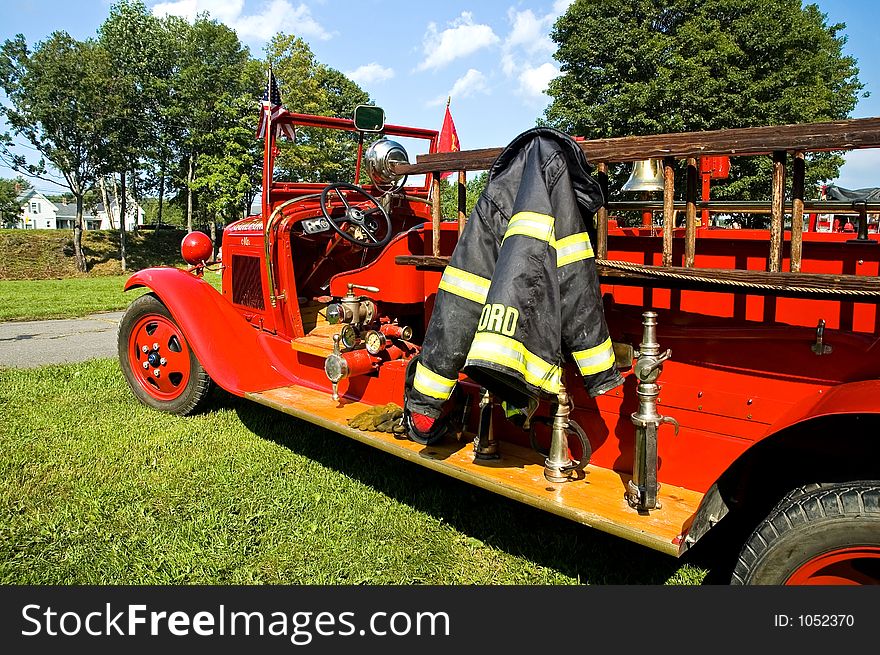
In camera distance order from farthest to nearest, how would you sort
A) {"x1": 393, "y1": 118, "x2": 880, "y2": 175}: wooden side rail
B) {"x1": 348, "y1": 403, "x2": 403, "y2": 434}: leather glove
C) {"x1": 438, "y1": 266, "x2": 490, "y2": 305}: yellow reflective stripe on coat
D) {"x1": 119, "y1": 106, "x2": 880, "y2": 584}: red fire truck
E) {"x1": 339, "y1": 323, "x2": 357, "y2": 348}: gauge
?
{"x1": 339, "y1": 323, "x2": 357, "y2": 348}: gauge, {"x1": 348, "y1": 403, "x2": 403, "y2": 434}: leather glove, {"x1": 438, "y1": 266, "x2": 490, "y2": 305}: yellow reflective stripe on coat, {"x1": 119, "y1": 106, "x2": 880, "y2": 584}: red fire truck, {"x1": 393, "y1": 118, "x2": 880, "y2": 175}: wooden side rail

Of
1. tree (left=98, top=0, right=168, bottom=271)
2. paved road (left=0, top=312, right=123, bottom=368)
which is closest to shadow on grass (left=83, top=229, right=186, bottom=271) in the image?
tree (left=98, top=0, right=168, bottom=271)

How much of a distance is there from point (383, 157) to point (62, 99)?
2450 centimetres

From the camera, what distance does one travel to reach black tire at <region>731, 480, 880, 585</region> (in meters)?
1.88

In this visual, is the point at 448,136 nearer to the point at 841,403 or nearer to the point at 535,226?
the point at 535,226

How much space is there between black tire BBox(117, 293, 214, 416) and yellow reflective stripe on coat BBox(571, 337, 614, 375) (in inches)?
126

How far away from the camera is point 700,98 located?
20.0 metres

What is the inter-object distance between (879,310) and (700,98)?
66.2ft

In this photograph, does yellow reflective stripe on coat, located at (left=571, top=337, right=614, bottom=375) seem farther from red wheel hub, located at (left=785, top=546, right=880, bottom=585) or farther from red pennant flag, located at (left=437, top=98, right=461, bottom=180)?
red pennant flag, located at (left=437, top=98, right=461, bottom=180)

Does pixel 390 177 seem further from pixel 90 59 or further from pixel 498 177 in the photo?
pixel 90 59

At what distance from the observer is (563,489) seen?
2.56 meters

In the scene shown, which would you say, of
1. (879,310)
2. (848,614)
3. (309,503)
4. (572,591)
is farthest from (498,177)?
(309,503)

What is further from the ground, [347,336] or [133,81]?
[133,81]

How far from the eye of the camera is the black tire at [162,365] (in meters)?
4.76

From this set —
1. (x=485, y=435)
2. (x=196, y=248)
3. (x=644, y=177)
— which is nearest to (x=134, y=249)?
(x=196, y=248)
